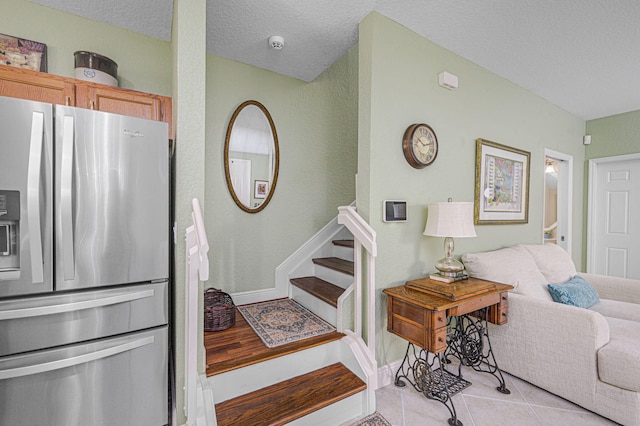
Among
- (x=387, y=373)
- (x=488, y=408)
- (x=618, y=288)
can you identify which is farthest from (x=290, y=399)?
(x=618, y=288)

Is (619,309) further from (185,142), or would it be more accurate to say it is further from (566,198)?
(185,142)

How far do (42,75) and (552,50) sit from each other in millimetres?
3789

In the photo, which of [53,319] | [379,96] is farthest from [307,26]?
[53,319]

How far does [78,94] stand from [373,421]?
8.81ft

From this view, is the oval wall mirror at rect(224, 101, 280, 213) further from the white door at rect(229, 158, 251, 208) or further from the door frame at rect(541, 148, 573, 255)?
the door frame at rect(541, 148, 573, 255)

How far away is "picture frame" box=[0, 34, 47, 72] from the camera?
1779 mm

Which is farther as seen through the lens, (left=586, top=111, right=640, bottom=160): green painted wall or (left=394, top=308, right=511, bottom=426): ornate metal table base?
(left=586, top=111, right=640, bottom=160): green painted wall

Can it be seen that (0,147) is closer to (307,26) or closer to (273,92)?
(307,26)

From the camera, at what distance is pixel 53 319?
1232 millimetres

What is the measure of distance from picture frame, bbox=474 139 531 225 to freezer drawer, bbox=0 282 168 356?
2741 millimetres

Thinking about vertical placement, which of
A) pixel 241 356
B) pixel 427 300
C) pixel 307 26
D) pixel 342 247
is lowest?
pixel 241 356

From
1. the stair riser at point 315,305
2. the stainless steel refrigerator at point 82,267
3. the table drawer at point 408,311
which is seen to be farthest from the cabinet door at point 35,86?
the table drawer at point 408,311

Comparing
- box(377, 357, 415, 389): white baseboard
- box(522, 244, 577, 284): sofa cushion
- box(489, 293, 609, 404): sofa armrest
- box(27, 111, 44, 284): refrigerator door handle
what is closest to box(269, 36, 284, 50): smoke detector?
box(27, 111, 44, 284): refrigerator door handle

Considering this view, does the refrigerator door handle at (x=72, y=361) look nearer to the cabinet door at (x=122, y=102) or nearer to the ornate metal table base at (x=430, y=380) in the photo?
the cabinet door at (x=122, y=102)
